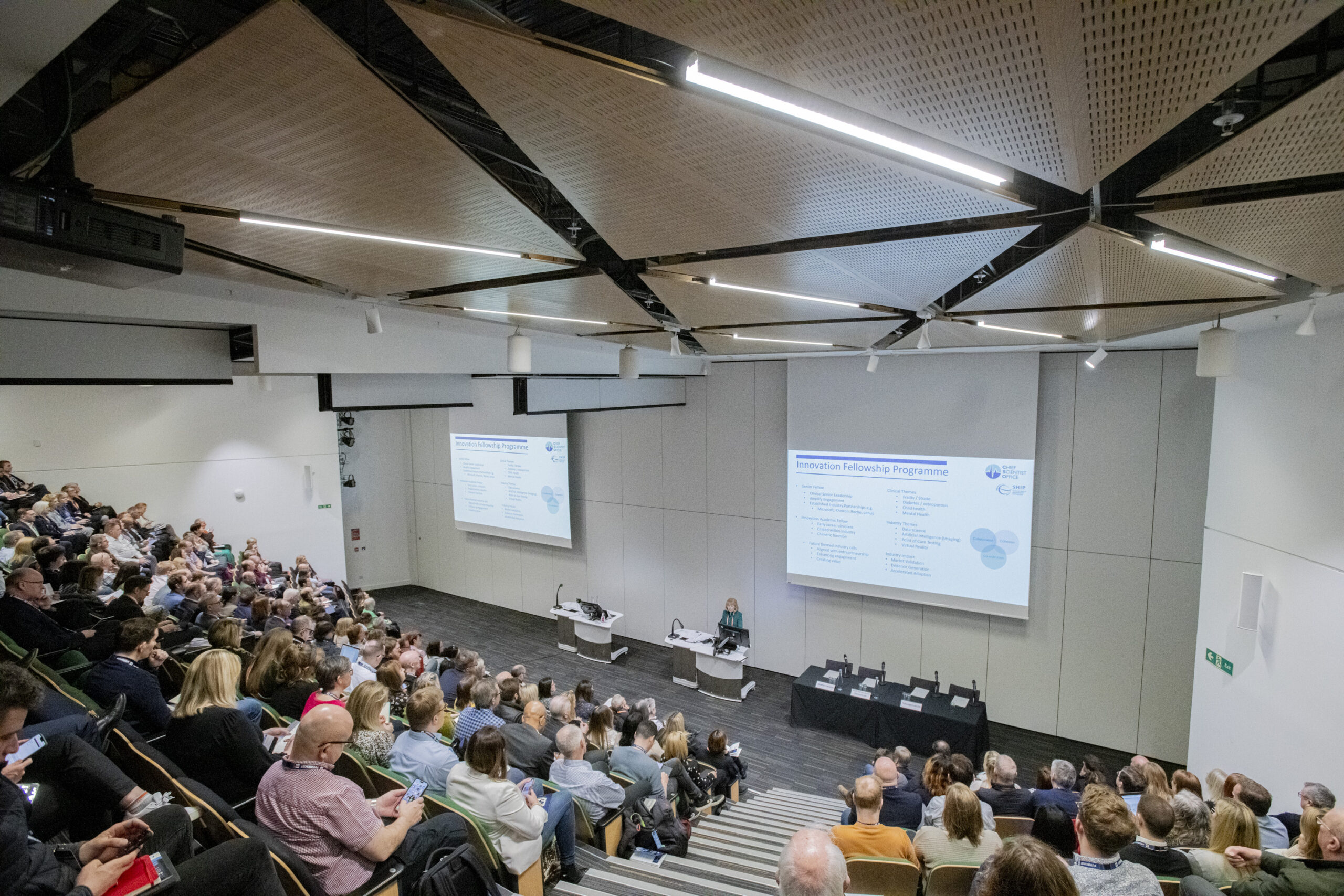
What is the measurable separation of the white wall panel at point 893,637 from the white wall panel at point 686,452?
265 cm

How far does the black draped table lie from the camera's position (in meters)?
6.44

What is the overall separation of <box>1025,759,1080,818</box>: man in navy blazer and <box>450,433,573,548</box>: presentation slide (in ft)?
24.0

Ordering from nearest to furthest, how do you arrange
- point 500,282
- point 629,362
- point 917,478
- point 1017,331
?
point 500,282
point 1017,331
point 629,362
point 917,478

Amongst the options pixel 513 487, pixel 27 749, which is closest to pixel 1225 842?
pixel 27 749

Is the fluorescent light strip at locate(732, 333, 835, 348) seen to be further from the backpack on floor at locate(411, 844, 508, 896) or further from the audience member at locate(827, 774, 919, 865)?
the backpack on floor at locate(411, 844, 508, 896)

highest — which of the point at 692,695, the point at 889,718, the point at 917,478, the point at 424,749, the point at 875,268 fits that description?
the point at 875,268

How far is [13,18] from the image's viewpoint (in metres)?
1.10

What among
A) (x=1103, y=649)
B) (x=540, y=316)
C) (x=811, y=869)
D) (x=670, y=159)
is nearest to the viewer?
(x=670, y=159)

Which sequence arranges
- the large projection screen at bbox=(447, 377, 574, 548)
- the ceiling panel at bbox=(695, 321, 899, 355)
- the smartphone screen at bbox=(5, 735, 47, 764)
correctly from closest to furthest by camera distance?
the smartphone screen at bbox=(5, 735, 47, 764)
the ceiling panel at bbox=(695, 321, 899, 355)
the large projection screen at bbox=(447, 377, 574, 548)

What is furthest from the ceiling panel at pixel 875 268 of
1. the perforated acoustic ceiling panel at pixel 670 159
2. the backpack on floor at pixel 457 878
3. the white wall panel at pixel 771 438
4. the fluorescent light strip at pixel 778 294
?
the white wall panel at pixel 771 438

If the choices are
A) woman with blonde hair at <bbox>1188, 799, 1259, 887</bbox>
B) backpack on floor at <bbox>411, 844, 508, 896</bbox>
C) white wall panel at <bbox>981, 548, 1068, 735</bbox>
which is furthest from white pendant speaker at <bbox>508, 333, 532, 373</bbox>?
white wall panel at <bbox>981, 548, 1068, 735</bbox>

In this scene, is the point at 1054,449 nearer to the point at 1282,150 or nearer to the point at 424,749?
the point at 1282,150

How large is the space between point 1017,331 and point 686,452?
505cm

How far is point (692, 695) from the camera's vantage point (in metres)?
8.22
